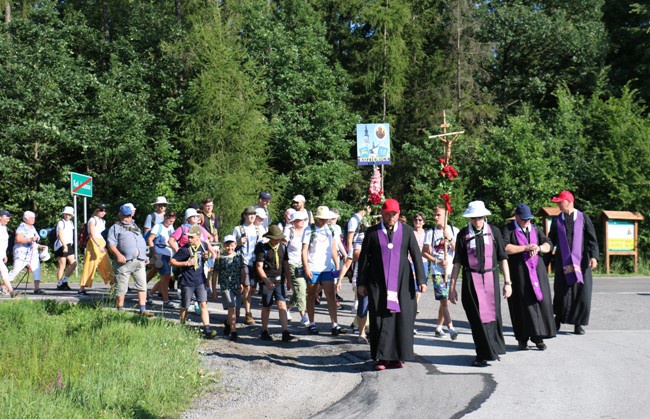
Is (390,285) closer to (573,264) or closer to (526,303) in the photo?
(526,303)

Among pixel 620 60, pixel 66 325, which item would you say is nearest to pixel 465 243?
pixel 66 325

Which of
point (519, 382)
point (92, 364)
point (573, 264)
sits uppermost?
point (573, 264)

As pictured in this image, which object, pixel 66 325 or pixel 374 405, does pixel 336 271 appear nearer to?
pixel 66 325

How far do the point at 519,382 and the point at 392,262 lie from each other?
77.6 inches

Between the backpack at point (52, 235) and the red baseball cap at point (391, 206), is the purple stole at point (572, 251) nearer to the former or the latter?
the red baseball cap at point (391, 206)

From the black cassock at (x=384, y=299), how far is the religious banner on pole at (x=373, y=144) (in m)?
22.6

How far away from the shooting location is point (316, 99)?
34438 mm

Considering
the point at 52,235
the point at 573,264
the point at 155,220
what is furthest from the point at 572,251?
the point at 52,235

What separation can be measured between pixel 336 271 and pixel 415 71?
27162 mm

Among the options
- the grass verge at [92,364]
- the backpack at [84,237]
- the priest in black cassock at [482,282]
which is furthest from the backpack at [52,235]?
the priest in black cassock at [482,282]

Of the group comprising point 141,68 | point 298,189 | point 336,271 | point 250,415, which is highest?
point 141,68

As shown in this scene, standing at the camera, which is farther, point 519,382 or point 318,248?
A: point 318,248

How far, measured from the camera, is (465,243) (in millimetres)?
9633

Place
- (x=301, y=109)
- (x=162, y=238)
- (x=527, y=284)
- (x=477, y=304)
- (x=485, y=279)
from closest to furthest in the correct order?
(x=477, y=304) → (x=485, y=279) → (x=527, y=284) → (x=162, y=238) → (x=301, y=109)
